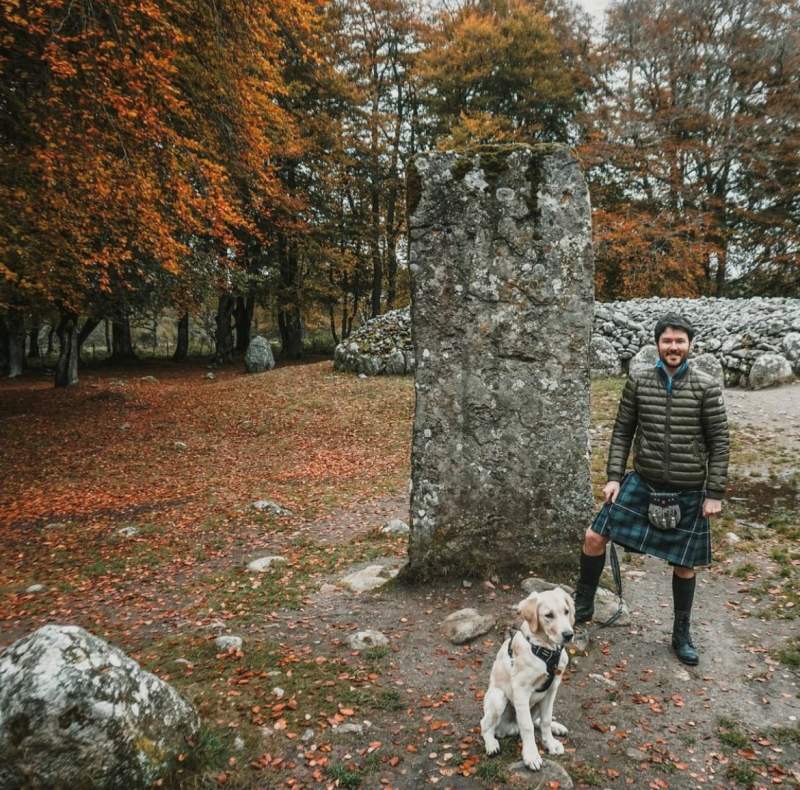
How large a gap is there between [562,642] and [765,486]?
622cm

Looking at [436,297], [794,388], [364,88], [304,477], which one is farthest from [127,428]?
[364,88]

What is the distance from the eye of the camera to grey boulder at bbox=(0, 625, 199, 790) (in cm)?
Answer: 250

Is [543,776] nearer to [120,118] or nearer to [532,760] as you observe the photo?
[532,760]

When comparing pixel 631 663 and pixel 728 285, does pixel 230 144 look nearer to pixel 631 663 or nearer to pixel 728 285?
pixel 631 663

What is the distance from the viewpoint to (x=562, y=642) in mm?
3010

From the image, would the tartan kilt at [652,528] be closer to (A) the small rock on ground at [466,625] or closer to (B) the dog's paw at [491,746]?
(A) the small rock on ground at [466,625]

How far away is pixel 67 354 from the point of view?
19.2m

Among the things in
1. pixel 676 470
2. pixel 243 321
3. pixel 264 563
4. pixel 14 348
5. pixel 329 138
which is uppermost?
pixel 329 138

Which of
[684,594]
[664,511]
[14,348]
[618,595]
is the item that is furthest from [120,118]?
[14,348]

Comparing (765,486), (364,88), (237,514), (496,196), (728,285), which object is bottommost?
(237,514)

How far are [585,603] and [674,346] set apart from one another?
7.29 feet

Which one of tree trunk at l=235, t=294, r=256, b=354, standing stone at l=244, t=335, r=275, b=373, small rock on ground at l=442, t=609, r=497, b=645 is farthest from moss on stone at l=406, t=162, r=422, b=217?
tree trunk at l=235, t=294, r=256, b=354

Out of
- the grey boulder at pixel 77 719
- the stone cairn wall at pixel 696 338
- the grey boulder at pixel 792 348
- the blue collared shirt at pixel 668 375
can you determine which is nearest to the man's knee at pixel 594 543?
the blue collared shirt at pixel 668 375

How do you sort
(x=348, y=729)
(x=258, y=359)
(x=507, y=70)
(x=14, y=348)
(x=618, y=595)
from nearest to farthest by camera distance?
(x=348, y=729) → (x=618, y=595) → (x=258, y=359) → (x=14, y=348) → (x=507, y=70)
